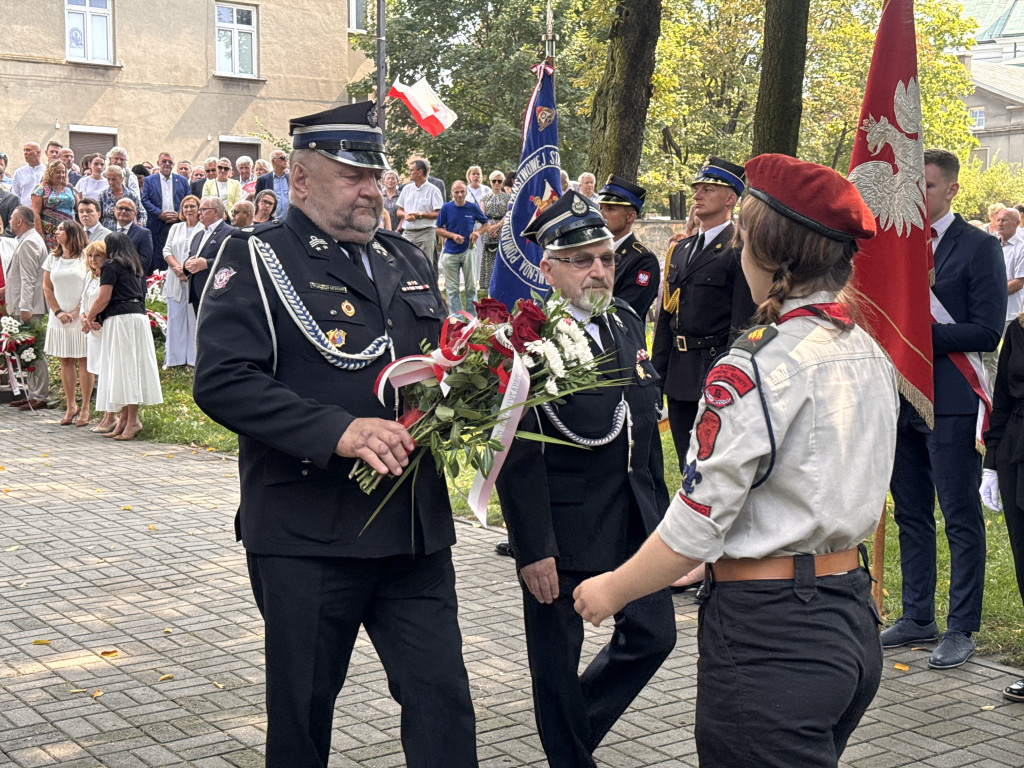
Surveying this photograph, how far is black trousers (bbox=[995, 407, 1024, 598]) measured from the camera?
5402mm

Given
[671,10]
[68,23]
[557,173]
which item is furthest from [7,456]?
[671,10]

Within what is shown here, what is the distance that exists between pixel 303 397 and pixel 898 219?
3.54 m

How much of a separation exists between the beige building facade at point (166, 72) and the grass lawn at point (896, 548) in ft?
70.8

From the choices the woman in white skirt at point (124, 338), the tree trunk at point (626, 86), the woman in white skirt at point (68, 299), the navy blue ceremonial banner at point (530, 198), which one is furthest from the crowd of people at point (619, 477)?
the woman in white skirt at point (68, 299)

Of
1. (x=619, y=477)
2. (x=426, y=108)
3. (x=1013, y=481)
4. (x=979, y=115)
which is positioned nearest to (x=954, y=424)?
(x=1013, y=481)

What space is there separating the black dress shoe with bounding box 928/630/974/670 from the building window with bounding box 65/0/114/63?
3241 cm

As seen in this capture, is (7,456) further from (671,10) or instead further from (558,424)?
(671,10)

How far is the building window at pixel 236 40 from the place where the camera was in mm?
35906

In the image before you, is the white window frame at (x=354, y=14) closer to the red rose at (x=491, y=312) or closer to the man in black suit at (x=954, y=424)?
the man in black suit at (x=954, y=424)

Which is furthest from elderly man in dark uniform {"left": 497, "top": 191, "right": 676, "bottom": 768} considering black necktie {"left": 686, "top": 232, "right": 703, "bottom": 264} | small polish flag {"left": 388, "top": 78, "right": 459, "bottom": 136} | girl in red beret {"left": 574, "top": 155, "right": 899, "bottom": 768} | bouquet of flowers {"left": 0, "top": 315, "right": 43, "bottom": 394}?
bouquet of flowers {"left": 0, "top": 315, "right": 43, "bottom": 394}

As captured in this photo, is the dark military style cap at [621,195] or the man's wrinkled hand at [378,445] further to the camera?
the dark military style cap at [621,195]

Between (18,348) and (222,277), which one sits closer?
(222,277)

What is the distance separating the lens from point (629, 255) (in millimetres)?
7547

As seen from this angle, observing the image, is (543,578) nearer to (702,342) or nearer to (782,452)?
(782,452)
